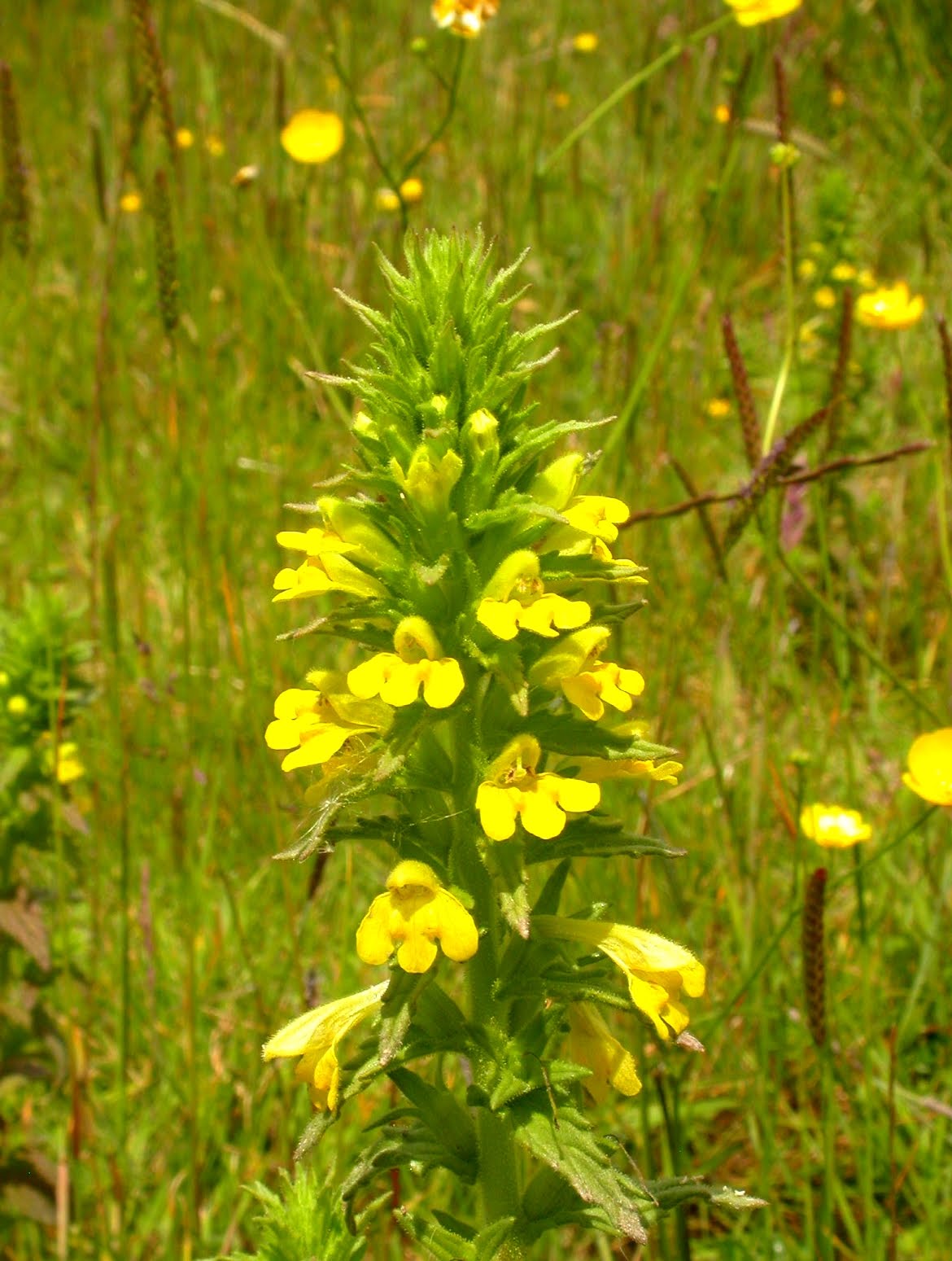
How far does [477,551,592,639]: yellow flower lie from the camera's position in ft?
3.80

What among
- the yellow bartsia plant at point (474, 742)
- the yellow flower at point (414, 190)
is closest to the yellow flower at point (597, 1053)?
the yellow bartsia plant at point (474, 742)

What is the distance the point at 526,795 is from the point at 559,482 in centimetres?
35

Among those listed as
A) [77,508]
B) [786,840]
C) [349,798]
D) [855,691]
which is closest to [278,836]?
[349,798]

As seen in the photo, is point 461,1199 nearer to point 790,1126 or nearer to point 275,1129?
point 275,1129

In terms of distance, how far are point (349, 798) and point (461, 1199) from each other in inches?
42.1

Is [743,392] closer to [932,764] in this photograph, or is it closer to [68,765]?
[932,764]

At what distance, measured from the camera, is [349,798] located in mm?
1214

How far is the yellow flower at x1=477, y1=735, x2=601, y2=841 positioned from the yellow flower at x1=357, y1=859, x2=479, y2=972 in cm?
8

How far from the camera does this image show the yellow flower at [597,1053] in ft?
4.22

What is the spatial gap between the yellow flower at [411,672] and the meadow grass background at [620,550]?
2.59 feet

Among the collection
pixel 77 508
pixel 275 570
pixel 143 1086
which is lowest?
pixel 143 1086

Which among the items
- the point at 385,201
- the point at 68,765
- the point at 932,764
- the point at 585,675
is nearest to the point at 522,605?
the point at 585,675

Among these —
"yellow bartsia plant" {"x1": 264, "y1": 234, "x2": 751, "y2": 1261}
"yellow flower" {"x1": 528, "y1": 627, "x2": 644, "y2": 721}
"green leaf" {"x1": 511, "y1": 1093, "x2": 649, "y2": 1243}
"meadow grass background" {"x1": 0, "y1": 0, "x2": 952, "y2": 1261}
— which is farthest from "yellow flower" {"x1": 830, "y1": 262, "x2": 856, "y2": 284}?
"green leaf" {"x1": 511, "y1": 1093, "x2": 649, "y2": 1243}

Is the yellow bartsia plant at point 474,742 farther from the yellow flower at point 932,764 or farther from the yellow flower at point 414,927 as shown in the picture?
the yellow flower at point 932,764
